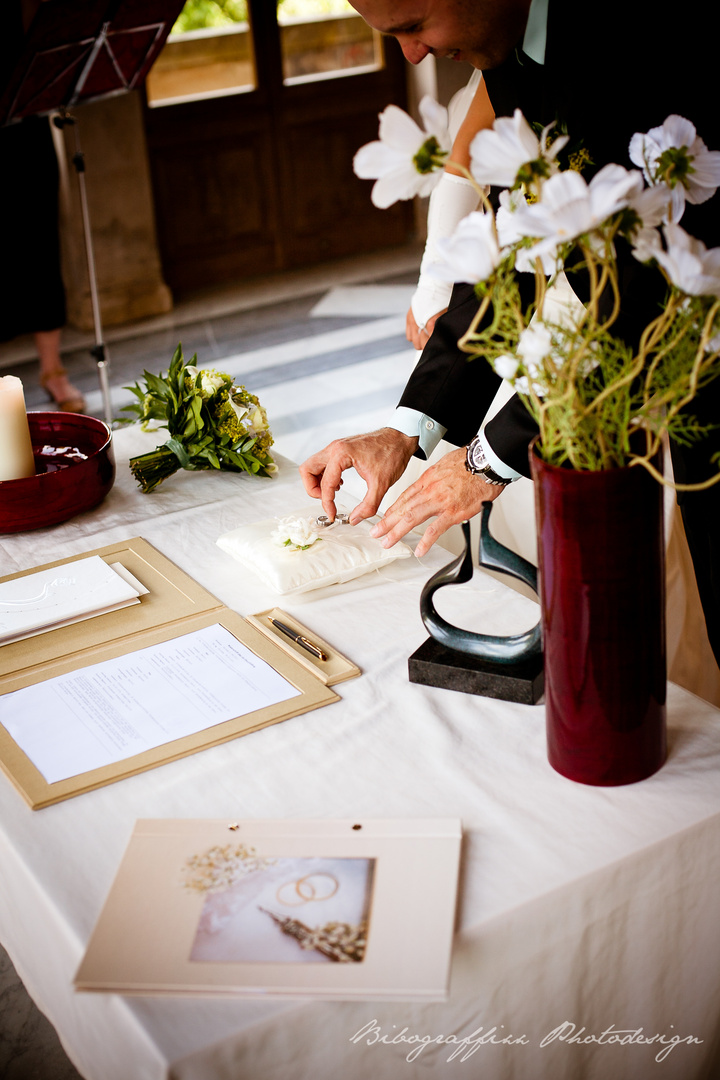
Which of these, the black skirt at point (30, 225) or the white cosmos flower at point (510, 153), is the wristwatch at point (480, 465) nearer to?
the white cosmos flower at point (510, 153)

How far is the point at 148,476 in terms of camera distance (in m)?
1.66

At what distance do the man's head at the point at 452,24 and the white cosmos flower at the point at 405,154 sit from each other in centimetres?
51

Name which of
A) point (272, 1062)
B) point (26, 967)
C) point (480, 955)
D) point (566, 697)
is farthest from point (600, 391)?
point (26, 967)

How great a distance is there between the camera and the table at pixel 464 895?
75 centimetres

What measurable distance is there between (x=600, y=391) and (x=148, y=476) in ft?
3.22

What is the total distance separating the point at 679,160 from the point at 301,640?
Result: 650 millimetres

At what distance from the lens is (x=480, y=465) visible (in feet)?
4.01

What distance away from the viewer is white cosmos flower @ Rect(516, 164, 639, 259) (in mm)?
681

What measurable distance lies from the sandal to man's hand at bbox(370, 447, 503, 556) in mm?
3103

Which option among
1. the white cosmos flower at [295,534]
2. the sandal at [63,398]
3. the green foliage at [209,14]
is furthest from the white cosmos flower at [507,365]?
the green foliage at [209,14]

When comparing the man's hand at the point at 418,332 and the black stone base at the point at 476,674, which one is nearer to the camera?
the black stone base at the point at 476,674

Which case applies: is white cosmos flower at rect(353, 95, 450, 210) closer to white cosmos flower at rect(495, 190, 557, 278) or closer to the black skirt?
white cosmos flower at rect(495, 190, 557, 278)

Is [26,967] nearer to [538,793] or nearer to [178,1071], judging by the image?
[178,1071]

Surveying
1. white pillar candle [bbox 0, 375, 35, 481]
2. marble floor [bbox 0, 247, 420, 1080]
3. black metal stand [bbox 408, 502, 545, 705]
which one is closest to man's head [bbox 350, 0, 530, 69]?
black metal stand [bbox 408, 502, 545, 705]
